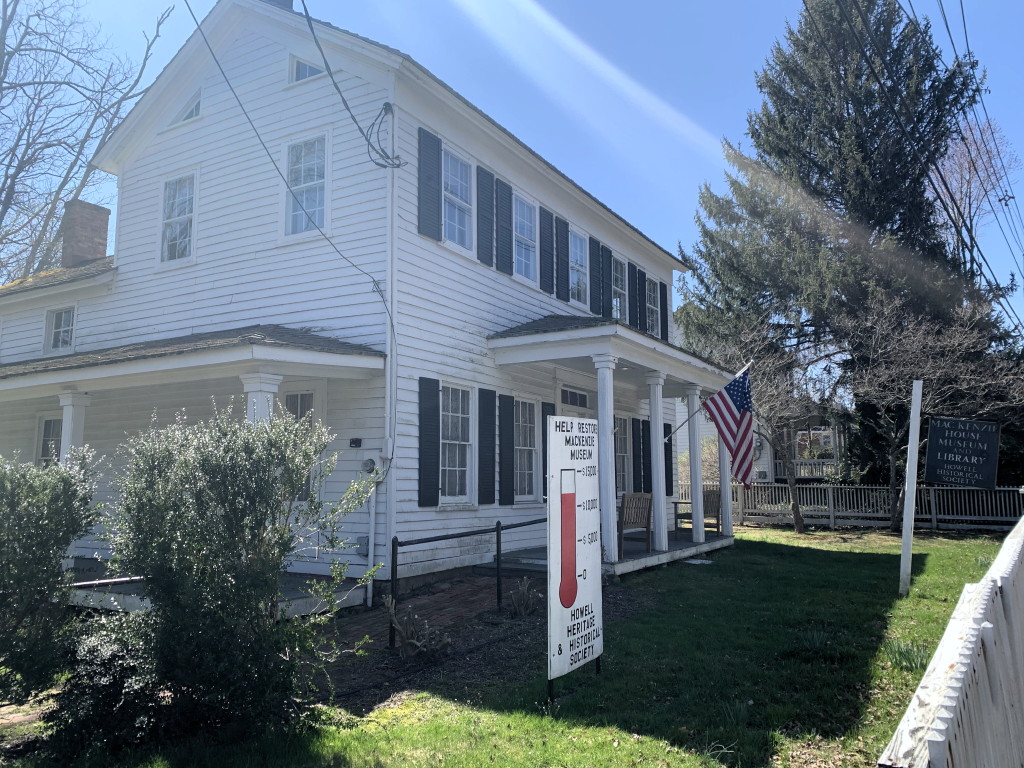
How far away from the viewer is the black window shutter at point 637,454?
1559 centimetres

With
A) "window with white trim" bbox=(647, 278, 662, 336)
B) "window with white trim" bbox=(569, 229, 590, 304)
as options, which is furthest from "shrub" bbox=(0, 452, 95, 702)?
"window with white trim" bbox=(647, 278, 662, 336)

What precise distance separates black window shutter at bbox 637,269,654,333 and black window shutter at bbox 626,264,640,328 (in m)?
0.11

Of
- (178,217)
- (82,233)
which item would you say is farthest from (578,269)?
(82,233)

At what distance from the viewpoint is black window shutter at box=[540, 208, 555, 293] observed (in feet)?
43.4

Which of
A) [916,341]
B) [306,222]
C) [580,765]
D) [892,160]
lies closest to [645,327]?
[916,341]

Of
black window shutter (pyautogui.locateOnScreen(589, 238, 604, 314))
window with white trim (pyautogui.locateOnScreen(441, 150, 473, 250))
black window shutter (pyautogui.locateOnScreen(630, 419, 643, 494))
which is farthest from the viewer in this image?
black window shutter (pyautogui.locateOnScreen(630, 419, 643, 494))

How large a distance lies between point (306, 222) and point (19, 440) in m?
7.58

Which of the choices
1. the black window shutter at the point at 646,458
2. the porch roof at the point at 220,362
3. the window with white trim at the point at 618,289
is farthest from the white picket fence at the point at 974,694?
the window with white trim at the point at 618,289

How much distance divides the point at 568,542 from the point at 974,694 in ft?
10.6

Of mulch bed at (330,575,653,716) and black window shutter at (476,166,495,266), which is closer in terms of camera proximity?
mulch bed at (330,575,653,716)

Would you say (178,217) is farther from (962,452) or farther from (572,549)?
(962,452)

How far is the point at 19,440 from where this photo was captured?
13.8 m

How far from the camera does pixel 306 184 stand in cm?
1086

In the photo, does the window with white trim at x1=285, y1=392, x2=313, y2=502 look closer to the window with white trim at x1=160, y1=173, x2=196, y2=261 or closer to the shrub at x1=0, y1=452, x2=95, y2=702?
the window with white trim at x1=160, y1=173, x2=196, y2=261
